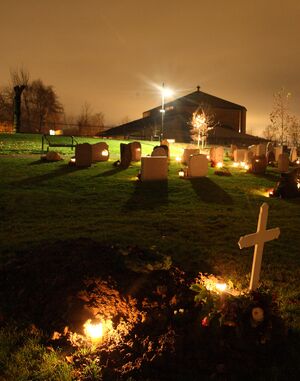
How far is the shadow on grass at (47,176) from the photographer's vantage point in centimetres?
1388

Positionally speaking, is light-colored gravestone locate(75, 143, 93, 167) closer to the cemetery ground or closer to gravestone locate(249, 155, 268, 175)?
gravestone locate(249, 155, 268, 175)

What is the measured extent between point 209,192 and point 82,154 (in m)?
7.51

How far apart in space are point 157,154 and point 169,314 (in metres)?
15.0

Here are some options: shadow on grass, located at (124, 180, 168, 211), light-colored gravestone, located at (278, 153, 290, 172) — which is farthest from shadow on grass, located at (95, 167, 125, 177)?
light-colored gravestone, located at (278, 153, 290, 172)

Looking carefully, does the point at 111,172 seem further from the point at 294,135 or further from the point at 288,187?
the point at 294,135

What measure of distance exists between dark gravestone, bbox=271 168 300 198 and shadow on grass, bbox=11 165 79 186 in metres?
9.11

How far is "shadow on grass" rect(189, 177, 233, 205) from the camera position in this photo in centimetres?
1259

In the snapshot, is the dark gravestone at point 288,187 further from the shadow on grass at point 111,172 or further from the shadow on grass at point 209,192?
the shadow on grass at point 111,172

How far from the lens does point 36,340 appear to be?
3939mm

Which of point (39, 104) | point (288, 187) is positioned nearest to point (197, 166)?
point (288, 187)

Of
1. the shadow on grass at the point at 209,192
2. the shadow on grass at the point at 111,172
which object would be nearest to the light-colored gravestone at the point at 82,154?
the shadow on grass at the point at 111,172

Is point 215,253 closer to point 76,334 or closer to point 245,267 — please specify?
point 245,267

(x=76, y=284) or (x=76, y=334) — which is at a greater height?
(x=76, y=284)

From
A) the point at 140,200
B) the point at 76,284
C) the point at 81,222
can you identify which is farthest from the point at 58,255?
the point at 140,200
